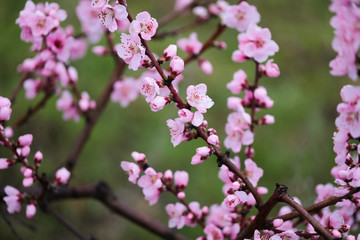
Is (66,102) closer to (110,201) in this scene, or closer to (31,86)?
(31,86)

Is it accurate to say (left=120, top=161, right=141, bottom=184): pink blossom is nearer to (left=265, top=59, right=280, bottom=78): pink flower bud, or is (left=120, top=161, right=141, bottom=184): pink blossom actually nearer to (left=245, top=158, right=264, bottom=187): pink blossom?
(left=245, top=158, right=264, bottom=187): pink blossom

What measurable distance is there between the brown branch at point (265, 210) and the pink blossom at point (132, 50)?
0.55 metres

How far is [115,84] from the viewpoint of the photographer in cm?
213

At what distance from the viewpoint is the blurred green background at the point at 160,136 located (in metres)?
2.87

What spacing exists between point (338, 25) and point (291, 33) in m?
3.69

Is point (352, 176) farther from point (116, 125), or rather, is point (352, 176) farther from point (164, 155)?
point (116, 125)

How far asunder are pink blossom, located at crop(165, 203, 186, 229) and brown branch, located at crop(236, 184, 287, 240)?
1.02 ft

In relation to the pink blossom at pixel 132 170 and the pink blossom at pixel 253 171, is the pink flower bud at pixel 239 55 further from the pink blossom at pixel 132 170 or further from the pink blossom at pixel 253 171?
the pink blossom at pixel 132 170

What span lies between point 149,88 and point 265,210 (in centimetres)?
51

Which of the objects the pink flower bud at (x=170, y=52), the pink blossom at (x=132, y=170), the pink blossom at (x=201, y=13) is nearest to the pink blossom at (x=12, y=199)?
the pink blossom at (x=132, y=170)

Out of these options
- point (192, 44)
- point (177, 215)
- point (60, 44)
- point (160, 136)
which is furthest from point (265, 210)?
point (160, 136)

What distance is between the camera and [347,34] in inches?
35.9

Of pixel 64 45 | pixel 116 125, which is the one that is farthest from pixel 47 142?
pixel 64 45

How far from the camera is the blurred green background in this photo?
9.43ft
